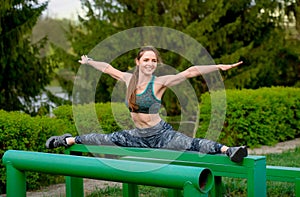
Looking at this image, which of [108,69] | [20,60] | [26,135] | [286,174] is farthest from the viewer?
[20,60]

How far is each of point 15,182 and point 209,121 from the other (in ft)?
22.2

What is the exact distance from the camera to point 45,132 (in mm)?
7301

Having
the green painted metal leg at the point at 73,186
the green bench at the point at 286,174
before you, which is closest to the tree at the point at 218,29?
the green painted metal leg at the point at 73,186

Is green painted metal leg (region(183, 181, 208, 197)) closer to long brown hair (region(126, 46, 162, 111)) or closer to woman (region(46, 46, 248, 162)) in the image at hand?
woman (region(46, 46, 248, 162))

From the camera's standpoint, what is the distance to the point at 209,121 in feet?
35.0

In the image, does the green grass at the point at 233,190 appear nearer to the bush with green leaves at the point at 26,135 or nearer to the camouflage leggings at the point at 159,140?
the bush with green leaves at the point at 26,135

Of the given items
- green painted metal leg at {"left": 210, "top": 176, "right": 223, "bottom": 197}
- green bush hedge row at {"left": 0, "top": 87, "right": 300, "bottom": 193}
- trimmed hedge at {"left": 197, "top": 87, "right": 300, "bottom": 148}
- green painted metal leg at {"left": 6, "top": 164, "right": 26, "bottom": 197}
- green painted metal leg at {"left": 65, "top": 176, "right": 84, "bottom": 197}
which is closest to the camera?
green painted metal leg at {"left": 6, "top": 164, "right": 26, "bottom": 197}

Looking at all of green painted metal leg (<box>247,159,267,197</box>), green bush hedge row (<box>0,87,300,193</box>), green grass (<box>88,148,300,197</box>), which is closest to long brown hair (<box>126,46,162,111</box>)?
green painted metal leg (<box>247,159,267,197</box>)

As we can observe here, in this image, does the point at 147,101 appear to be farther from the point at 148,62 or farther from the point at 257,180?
the point at 257,180

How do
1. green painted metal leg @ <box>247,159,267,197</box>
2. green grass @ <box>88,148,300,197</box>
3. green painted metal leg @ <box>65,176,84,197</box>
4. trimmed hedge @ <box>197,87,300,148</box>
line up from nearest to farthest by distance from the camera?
green painted metal leg @ <box>247,159,267,197</box>
green painted metal leg @ <box>65,176,84,197</box>
green grass @ <box>88,148,300,197</box>
trimmed hedge @ <box>197,87,300,148</box>

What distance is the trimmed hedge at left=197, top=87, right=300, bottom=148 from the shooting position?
1048 centimetres

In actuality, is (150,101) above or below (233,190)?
above

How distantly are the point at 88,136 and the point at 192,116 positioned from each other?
7.95 metres

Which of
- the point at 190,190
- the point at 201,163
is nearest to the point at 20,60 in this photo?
the point at 201,163
